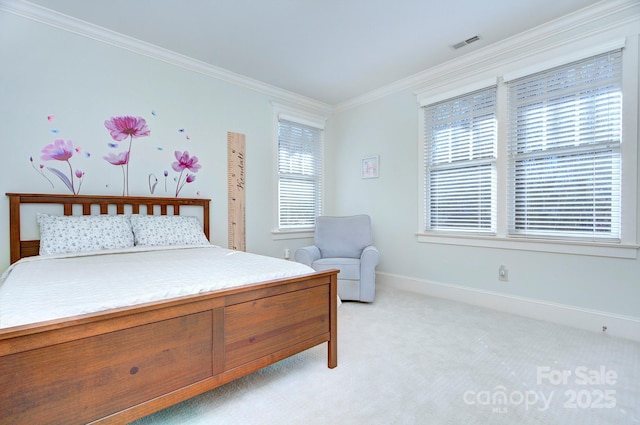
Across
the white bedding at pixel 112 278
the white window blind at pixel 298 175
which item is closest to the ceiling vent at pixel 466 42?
the white window blind at pixel 298 175

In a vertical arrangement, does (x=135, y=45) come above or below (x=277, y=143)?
above

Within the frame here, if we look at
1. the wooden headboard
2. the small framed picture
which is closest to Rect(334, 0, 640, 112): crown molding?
the small framed picture

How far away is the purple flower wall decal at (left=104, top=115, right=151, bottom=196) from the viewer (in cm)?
277

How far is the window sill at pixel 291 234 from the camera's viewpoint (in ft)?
13.0

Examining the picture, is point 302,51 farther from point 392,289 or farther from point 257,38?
point 392,289

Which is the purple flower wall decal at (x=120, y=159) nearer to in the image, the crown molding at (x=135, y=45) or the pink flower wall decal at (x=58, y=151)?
the pink flower wall decal at (x=58, y=151)

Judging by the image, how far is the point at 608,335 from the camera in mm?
2342

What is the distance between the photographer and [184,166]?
10.5ft

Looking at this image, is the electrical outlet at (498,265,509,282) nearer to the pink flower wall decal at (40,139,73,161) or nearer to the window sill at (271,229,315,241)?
the window sill at (271,229,315,241)

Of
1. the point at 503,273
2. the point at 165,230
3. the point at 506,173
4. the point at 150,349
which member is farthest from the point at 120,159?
the point at 503,273

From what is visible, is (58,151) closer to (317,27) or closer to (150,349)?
(150,349)

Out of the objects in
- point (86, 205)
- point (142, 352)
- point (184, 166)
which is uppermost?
point (184, 166)

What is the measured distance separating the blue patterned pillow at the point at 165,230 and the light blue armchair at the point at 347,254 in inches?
46.7

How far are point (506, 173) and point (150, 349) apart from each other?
3.20 metres
